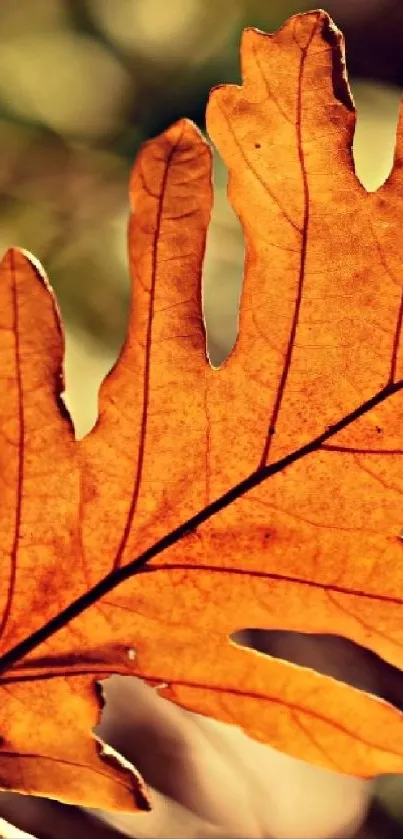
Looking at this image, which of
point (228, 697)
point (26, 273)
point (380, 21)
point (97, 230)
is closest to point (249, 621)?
point (228, 697)

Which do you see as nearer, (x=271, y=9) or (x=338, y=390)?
(x=338, y=390)

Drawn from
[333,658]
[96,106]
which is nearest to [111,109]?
[96,106]

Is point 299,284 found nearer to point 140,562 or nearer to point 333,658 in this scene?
point 140,562

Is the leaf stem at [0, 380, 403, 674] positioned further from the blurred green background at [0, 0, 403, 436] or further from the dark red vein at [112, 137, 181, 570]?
the blurred green background at [0, 0, 403, 436]

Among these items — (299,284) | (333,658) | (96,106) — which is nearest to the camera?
(299,284)

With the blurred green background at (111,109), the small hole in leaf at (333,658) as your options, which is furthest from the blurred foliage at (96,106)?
the small hole in leaf at (333,658)

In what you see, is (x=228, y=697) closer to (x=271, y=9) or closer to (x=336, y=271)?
(x=336, y=271)

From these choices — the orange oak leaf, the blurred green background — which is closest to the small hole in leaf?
the blurred green background
